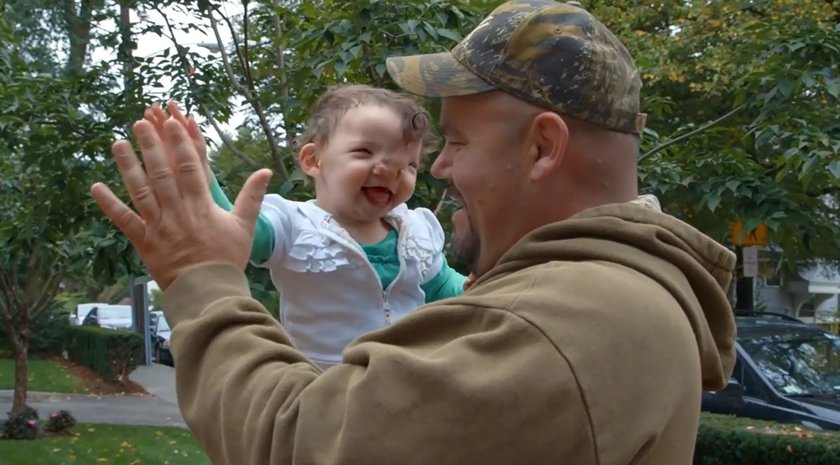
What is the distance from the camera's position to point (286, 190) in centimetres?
445

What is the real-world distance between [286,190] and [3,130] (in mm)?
2585

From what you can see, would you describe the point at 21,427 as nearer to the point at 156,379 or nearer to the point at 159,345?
the point at 156,379

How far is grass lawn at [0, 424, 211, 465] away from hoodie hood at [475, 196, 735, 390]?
10901 millimetres

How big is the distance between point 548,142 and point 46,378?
25.8 metres

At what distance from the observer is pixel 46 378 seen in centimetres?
2558

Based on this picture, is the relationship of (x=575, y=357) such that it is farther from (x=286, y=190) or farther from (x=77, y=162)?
(x=77, y=162)

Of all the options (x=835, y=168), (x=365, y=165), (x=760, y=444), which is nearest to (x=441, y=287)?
(x=365, y=165)

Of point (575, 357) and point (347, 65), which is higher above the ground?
point (347, 65)

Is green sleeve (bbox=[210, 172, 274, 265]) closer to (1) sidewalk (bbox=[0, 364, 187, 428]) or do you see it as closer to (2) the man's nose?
(2) the man's nose

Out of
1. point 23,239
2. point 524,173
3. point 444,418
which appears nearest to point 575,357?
point 444,418

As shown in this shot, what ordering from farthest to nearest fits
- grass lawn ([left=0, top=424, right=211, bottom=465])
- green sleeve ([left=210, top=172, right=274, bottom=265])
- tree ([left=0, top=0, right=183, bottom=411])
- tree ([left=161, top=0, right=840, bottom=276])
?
grass lawn ([left=0, top=424, right=211, bottom=465]) → tree ([left=0, top=0, right=183, bottom=411]) → tree ([left=161, top=0, right=840, bottom=276]) → green sleeve ([left=210, top=172, right=274, bottom=265])

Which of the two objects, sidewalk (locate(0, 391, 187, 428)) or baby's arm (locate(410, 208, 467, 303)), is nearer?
baby's arm (locate(410, 208, 467, 303))

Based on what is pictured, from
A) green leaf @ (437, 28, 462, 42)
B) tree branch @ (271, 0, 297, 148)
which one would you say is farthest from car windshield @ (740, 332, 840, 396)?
green leaf @ (437, 28, 462, 42)

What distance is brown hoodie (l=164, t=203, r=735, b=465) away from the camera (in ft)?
4.27
